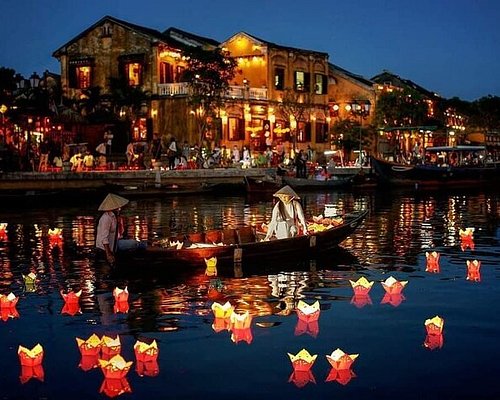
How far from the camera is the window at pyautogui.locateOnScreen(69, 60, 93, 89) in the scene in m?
44.9

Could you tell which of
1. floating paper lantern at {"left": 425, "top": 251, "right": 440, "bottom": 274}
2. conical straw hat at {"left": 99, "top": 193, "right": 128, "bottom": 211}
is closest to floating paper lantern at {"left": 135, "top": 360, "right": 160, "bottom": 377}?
conical straw hat at {"left": 99, "top": 193, "right": 128, "bottom": 211}

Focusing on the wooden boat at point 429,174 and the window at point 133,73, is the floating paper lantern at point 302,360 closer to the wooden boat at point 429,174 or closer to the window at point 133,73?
the wooden boat at point 429,174

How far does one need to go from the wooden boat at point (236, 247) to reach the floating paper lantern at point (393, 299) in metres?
2.91

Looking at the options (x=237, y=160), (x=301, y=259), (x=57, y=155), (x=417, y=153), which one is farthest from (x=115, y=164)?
Answer: (x=417, y=153)

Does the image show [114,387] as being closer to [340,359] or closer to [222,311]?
[340,359]

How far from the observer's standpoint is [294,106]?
159 feet

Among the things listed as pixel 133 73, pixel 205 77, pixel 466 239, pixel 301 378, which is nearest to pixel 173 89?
pixel 205 77

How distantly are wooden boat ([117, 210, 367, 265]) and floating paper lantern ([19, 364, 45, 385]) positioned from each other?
4542mm

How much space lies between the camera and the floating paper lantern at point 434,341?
8719 mm

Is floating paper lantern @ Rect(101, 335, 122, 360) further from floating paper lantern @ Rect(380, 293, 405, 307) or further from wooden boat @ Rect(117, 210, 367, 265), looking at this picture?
floating paper lantern @ Rect(380, 293, 405, 307)

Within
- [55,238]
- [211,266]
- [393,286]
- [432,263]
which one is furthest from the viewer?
[55,238]

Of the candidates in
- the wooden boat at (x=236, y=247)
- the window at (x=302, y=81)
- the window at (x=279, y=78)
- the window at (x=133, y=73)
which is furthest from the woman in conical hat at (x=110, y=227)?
the window at (x=302, y=81)

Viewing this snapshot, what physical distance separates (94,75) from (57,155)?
28.3ft

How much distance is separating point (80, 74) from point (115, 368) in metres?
40.2
